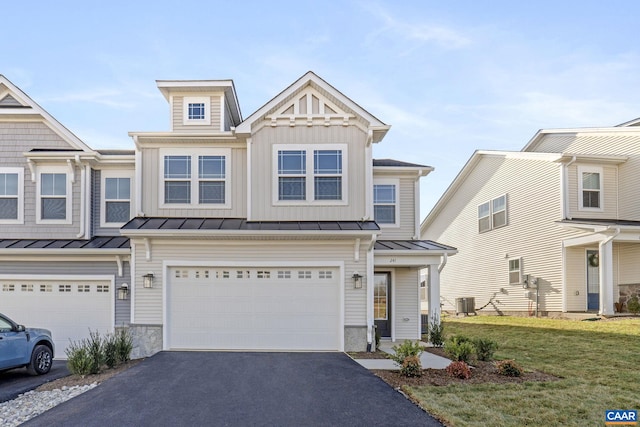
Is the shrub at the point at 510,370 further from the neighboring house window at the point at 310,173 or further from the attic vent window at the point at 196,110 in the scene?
the attic vent window at the point at 196,110

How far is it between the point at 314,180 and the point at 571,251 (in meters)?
11.0

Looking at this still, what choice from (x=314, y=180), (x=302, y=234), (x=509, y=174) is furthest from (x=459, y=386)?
(x=509, y=174)

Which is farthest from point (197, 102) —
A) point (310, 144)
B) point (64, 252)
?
point (64, 252)

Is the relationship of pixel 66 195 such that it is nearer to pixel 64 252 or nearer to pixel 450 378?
pixel 64 252

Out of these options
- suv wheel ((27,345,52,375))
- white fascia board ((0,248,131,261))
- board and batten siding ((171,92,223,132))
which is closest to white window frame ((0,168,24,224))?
white fascia board ((0,248,131,261))

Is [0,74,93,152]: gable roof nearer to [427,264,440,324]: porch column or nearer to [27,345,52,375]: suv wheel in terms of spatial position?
[27,345,52,375]: suv wheel

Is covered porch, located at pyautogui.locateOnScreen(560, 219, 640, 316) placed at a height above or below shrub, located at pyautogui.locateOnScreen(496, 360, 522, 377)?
above

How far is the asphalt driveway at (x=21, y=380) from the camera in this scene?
28.4 ft

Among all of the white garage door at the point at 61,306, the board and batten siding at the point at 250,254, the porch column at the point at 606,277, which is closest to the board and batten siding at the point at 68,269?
the white garage door at the point at 61,306

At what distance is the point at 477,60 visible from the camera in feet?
50.6

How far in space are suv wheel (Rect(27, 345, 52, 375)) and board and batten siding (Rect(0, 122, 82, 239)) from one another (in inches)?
160

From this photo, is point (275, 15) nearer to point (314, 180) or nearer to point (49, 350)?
point (314, 180)

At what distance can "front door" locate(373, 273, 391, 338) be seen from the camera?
14875 millimetres

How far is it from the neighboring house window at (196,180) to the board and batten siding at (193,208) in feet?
0.46
